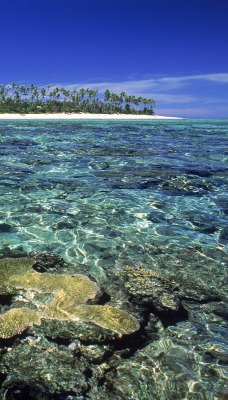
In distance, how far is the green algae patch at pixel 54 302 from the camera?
4176 mm

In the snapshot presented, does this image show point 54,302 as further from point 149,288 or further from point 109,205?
point 109,205

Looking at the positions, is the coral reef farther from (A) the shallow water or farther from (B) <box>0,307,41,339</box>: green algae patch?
(B) <box>0,307,41,339</box>: green algae patch

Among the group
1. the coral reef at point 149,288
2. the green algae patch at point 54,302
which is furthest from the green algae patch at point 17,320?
the coral reef at point 149,288

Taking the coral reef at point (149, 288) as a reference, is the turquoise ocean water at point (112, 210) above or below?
above

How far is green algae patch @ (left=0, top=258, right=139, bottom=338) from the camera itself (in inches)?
164

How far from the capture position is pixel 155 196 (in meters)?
10.1

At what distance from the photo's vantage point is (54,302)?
4.68 m

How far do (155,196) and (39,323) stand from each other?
6.62m

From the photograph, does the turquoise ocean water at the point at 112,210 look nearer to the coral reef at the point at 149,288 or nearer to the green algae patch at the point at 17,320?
the coral reef at the point at 149,288

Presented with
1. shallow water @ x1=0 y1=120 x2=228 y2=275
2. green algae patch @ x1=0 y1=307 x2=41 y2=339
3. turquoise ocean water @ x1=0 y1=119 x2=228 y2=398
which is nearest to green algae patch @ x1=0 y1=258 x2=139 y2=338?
green algae patch @ x1=0 y1=307 x2=41 y2=339

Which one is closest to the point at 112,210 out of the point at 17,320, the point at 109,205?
the point at 109,205

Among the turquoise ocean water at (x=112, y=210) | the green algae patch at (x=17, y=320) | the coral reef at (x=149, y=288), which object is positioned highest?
the turquoise ocean water at (x=112, y=210)

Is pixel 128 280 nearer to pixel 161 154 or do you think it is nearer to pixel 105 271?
pixel 105 271

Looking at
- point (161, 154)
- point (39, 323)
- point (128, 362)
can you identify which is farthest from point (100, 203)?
point (161, 154)
